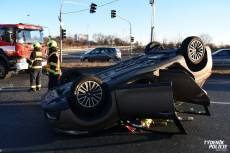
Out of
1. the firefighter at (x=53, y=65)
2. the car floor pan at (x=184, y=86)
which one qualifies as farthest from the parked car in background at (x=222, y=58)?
the car floor pan at (x=184, y=86)

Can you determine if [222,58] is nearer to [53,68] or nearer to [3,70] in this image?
[3,70]

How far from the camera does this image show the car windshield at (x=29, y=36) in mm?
16641

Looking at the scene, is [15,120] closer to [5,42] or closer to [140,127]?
[140,127]

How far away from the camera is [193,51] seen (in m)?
6.19

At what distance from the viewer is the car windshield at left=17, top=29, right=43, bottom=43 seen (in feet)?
54.6

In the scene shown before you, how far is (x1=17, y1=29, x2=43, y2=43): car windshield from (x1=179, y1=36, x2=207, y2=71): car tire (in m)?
11.8

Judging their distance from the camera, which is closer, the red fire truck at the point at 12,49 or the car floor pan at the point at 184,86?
the car floor pan at the point at 184,86

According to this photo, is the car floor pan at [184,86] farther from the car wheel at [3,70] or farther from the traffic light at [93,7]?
the traffic light at [93,7]

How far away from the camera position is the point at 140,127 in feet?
19.4

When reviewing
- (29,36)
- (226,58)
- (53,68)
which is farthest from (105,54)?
(53,68)

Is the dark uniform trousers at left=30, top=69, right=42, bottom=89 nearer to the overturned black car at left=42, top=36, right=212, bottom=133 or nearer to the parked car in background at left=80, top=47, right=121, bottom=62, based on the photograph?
the overturned black car at left=42, top=36, right=212, bottom=133

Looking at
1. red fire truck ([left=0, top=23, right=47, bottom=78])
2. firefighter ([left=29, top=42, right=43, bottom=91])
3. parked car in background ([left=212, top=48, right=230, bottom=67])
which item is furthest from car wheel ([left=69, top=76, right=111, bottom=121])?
parked car in background ([left=212, top=48, right=230, bottom=67])

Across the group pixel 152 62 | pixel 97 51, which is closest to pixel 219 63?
pixel 97 51

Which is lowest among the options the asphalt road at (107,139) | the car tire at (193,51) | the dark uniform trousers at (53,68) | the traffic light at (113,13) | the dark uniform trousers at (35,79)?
the asphalt road at (107,139)
